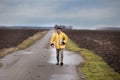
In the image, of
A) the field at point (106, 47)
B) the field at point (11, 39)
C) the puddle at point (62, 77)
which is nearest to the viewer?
the puddle at point (62, 77)

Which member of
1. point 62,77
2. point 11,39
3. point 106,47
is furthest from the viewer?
point 11,39

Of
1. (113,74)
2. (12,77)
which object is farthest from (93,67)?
(12,77)

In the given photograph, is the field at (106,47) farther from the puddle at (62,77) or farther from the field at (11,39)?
the field at (11,39)

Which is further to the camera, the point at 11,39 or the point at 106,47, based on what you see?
the point at 11,39

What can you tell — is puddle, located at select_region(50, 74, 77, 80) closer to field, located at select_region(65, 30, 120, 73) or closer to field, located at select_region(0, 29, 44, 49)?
field, located at select_region(65, 30, 120, 73)

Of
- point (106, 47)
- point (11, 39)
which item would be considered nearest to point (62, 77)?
point (106, 47)

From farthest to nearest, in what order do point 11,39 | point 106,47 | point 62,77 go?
point 11,39 → point 106,47 → point 62,77

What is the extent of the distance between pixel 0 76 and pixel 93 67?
18.4ft

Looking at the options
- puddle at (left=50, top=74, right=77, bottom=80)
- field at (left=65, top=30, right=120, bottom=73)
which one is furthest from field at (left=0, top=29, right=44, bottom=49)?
puddle at (left=50, top=74, right=77, bottom=80)

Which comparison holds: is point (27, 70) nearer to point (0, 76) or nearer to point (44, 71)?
point (44, 71)

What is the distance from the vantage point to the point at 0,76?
1523cm

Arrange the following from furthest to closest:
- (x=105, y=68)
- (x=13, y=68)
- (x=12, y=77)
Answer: (x=105, y=68), (x=13, y=68), (x=12, y=77)

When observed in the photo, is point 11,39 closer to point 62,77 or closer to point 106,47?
point 106,47

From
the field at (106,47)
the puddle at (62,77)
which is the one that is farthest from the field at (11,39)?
the puddle at (62,77)
